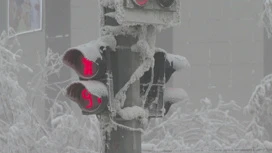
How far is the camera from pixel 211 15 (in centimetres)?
1168

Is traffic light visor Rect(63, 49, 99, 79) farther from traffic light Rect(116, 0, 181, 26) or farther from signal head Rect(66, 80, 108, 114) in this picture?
traffic light Rect(116, 0, 181, 26)

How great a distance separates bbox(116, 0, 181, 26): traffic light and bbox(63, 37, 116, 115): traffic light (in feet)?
0.85

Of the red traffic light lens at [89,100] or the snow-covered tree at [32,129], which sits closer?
the red traffic light lens at [89,100]

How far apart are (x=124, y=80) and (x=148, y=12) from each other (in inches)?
17.5

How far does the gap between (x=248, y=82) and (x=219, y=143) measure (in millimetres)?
4280

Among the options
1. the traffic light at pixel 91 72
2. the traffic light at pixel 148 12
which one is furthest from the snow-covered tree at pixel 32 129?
the traffic light at pixel 148 12

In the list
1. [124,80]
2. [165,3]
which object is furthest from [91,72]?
[165,3]

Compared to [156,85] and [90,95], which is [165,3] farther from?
[90,95]

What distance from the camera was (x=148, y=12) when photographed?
434 centimetres

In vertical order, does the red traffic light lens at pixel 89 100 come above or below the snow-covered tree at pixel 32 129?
above

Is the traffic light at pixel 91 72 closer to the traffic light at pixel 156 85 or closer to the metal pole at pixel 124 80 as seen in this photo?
the metal pole at pixel 124 80

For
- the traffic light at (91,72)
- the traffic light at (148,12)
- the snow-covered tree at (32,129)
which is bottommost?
the snow-covered tree at (32,129)

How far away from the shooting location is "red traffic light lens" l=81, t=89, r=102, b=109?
439 centimetres

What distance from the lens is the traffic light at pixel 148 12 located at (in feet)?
14.0
